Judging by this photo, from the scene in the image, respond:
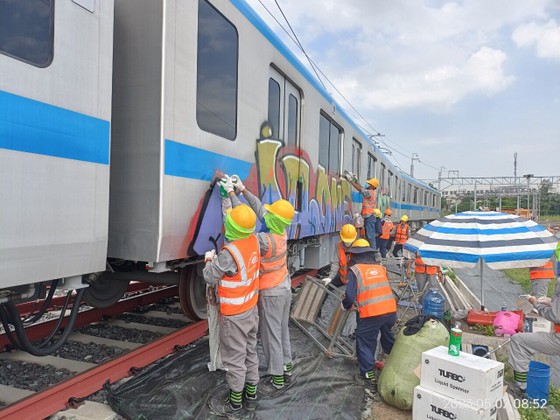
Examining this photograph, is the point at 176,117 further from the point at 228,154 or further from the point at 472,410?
the point at 472,410

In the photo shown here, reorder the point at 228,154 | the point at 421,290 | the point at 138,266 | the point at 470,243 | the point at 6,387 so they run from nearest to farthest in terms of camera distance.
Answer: the point at 6,387, the point at 228,154, the point at 138,266, the point at 470,243, the point at 421,290

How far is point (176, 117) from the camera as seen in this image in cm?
350

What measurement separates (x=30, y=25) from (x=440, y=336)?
394cm

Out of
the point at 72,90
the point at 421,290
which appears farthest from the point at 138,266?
the point at 421,290

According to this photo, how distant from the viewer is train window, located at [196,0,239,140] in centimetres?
386

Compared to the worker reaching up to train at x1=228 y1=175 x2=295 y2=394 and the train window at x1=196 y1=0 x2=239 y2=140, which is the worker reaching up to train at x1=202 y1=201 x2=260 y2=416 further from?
the train window at x1=196 y1=0 x2=239 y2=140

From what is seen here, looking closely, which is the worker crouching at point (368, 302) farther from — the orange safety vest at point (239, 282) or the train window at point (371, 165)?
the train window at point (371, 165)

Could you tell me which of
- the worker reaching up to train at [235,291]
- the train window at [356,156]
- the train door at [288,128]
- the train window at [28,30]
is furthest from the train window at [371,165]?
the train window at [28,30]

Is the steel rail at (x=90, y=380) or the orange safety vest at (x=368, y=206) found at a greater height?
the orange safety vest at (x=368, y=206)

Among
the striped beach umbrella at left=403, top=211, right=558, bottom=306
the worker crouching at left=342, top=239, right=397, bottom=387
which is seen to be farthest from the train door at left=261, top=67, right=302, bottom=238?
the striped beach umbrella at left=403, top=211, right=558, bottom=306

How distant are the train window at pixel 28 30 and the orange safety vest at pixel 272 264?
2.26 m

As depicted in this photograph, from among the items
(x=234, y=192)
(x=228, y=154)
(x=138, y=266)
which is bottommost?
(x=138, y=266)

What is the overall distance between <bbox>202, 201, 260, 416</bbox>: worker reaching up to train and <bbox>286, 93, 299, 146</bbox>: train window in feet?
8.36

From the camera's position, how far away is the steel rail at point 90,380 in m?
3.22
